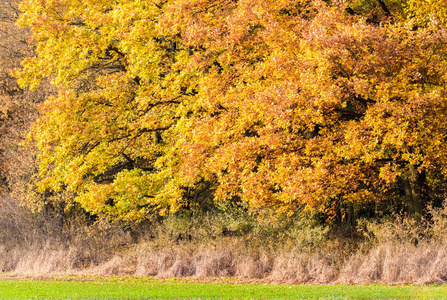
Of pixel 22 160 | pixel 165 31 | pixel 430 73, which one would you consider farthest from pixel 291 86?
pixel 22 160

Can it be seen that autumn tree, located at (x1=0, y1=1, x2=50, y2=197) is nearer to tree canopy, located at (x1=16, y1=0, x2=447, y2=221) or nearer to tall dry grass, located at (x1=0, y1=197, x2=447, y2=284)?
tall dry grass, located at (x1=0, y1=197, x2=447, y2=284)

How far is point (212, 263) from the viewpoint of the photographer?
18.5 meters

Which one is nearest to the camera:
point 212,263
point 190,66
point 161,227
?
point 190,66

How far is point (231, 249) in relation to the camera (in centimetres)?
1900

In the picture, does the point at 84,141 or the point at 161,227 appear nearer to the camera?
the point at 84,141

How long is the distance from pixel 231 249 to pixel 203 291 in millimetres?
5141

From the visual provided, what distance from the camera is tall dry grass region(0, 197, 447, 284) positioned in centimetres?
1597

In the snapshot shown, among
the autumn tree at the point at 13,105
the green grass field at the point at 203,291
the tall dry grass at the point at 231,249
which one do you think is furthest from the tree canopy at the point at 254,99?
the autumn tree at the point at 13,105

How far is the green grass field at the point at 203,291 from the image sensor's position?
12.6m

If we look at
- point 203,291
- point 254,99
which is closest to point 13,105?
point 254,99

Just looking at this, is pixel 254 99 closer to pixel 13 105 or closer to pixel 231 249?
pixel 231 249

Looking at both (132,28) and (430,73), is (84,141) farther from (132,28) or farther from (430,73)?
(430,73)

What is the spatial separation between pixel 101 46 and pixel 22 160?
256 inches

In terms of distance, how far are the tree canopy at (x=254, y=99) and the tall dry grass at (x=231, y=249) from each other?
113 centimetres
